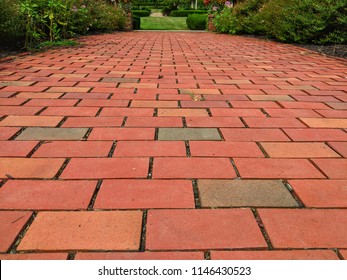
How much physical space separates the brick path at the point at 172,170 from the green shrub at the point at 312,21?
11.6 feet

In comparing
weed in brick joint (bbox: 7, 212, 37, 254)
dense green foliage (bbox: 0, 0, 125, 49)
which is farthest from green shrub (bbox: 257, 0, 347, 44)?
weed in brick joint (bbox: 7, 212, 37, 254)

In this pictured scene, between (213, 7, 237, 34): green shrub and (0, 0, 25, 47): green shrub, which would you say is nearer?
(0, 0, 25, 47): green shrub

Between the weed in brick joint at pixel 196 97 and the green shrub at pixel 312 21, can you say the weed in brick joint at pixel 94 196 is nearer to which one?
the weed in brick joint at pixel 196 97

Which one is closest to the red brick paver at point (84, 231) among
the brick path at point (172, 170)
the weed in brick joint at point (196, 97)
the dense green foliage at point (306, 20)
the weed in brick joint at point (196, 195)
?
the brick path at point (172, 170)

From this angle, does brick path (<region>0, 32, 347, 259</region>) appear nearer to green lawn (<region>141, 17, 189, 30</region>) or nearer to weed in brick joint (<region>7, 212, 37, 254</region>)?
weed in brick joint (<region>7, 212, 37, 254</region>)

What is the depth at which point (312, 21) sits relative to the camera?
6219 mm

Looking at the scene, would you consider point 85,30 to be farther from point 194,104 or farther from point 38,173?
point 38,173

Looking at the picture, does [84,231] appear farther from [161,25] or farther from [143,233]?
[161,25]

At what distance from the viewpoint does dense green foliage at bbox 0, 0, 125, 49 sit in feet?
16.1

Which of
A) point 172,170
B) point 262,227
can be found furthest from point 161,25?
point 262,227

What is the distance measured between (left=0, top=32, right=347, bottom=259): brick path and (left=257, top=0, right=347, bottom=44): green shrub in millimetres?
3528

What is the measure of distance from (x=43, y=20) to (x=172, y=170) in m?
5.25
